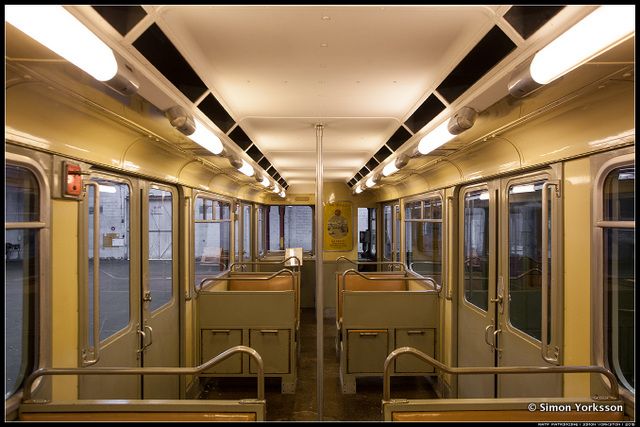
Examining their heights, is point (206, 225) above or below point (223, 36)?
below

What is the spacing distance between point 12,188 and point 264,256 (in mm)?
9570

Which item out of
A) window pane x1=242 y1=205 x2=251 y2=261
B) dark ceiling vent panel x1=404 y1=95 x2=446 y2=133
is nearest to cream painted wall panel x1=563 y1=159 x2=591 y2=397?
dark ceiling vent panel x1=404 y1=95 x2=446 y2=133

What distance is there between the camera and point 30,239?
2.29 metres

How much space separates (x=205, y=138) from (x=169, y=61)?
814mm

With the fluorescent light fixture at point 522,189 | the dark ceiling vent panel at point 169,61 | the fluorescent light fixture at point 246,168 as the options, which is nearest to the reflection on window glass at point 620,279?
the fluorescent light fixture at point 522,189

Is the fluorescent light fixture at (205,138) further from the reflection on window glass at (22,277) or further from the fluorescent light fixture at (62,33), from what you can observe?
the fluorescent light fixture at (62,33)

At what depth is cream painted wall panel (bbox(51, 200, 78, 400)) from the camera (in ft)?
8.01

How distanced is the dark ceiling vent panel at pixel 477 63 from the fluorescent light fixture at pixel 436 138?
20 cm

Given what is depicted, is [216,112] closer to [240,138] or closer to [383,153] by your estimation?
[240,138]

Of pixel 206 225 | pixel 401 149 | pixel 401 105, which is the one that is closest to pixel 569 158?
pixel 401 105

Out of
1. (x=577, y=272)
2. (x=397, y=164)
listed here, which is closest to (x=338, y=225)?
(x=397, y=164)

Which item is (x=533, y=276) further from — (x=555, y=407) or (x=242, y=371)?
(x=242, y=371)

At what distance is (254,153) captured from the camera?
5828 mm

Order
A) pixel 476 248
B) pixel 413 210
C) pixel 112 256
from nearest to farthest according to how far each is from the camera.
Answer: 1. pixel 112 256
2. pixel 476 248
3. pixel 413 210
